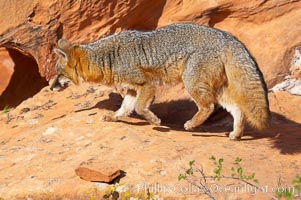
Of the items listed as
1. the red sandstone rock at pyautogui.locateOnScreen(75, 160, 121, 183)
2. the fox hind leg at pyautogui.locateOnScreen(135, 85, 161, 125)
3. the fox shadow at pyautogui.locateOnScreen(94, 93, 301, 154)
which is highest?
the fox hind leg at pyautogui.locateOnScreen(135, 85, 161, 125)

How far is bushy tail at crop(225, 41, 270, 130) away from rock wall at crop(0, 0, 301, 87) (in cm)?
197

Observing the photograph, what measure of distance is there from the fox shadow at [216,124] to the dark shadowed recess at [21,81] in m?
2.51

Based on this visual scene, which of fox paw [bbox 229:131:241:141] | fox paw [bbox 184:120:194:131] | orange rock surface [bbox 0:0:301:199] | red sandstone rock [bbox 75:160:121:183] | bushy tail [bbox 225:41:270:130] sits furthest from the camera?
fox paw [bbox 184:120:194:131]

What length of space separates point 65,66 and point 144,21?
2463 millimetres

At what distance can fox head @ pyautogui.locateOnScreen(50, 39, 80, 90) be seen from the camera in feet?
29.2

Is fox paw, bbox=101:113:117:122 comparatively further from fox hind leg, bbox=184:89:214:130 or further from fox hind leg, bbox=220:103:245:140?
fox hind leg, bbox=220:103:245:140

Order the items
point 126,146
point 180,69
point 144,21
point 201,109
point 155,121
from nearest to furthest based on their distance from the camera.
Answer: point 126,146 < point 201,109 < point 180,69 < point 155,121 < point 144,21

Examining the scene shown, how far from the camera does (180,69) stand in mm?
8648

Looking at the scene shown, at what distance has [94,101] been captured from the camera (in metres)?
9.80

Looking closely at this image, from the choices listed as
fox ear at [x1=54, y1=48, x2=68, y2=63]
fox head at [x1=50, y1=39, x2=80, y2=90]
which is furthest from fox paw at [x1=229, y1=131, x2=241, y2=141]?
fox ear at [x1=54, y1=48, x2=68, y2=63]

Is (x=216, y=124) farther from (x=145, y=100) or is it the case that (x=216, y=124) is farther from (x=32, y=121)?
(x=32, y=121)

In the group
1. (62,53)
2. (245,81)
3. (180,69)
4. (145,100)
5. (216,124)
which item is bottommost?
(216,124)

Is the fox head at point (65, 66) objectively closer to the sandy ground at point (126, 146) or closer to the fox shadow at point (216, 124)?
the sandy ground at point (126, 146)

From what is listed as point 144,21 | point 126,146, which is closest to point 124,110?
point 126,146
